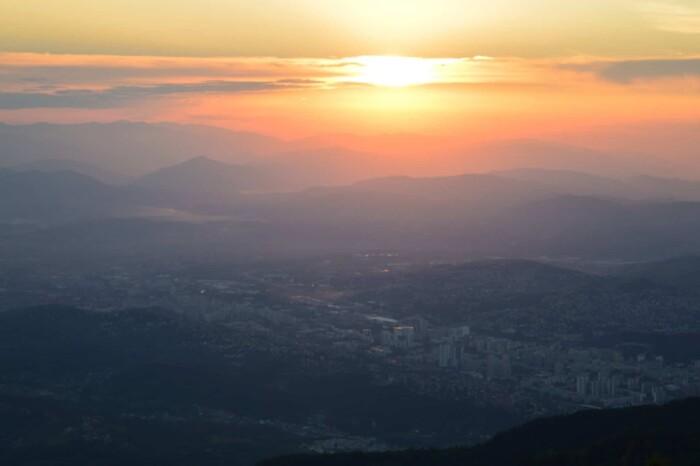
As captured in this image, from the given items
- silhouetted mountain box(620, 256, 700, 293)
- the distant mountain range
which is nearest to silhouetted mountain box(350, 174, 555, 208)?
the distant mountain range

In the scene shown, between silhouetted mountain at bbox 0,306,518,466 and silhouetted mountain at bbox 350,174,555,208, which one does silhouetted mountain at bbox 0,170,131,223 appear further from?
silhouetted mountain at bbox 0,306,518,466

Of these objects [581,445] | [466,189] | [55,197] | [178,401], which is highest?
[466,189]

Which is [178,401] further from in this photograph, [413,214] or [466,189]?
[466,189]

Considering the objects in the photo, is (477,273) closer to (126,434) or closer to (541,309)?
(541,309)

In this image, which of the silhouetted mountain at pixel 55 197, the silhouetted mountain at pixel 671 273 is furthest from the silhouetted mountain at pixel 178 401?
the silhouetted mountain at pixel 55 197

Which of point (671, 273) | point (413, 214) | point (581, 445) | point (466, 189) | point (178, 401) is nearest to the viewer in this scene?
point (581, 445)

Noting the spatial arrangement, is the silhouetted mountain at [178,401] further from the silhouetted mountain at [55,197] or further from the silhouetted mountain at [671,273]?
the silhouetted mountain at [55,197]

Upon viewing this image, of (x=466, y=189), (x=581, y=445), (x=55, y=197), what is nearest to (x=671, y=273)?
(x=581, y=445)

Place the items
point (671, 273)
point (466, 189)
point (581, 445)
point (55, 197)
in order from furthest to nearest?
point (466, 189)
point (55, 197)
point (671, 273)
point (581, 445)
